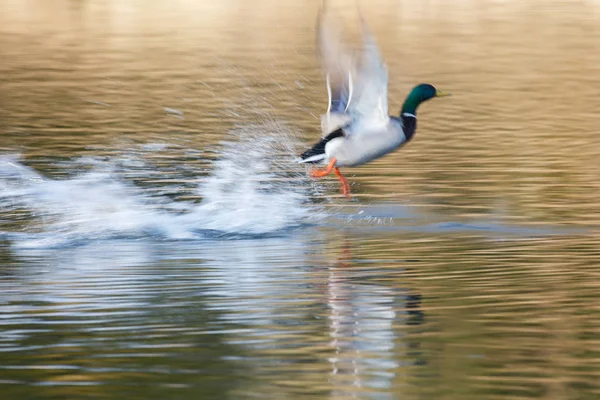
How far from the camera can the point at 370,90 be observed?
11961mm

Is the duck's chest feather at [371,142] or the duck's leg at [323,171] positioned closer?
the duck's chest feather at [371,142]

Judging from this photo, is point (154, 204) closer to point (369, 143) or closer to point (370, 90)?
point (369, 143)

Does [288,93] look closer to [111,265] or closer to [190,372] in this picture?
[111,265]

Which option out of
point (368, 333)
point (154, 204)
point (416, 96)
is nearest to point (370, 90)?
point (416, 96)

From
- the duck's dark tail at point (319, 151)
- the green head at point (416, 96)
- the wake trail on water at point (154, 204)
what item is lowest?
the wake trail on water at point (154, 204)

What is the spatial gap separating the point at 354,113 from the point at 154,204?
222cm

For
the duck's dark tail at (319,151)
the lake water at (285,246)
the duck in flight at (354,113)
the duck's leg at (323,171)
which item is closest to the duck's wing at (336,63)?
the duck in flight at (354,113)

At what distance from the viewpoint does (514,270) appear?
10.2 m

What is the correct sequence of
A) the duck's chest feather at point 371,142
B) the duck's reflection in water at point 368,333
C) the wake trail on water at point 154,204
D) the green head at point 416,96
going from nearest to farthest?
the duck's reflection in water at point 368,333 → the wake trail on water at point 154,204 → the duck's chest feather at point 371,142 → the green head at point 416,96

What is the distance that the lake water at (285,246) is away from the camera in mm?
7402

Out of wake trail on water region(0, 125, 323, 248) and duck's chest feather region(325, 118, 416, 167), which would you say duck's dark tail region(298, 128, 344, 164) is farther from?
wake trail on water region(0, 125, 323, 248)

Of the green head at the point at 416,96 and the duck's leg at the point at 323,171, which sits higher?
the green head at the point at 416,96

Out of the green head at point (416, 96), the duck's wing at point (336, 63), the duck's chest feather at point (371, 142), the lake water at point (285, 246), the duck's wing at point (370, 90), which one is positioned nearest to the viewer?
the lake water at point (285, 246)

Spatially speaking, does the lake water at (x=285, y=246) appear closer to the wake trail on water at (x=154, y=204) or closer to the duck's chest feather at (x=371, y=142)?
the wake trail on water at (x=154, y=204)
